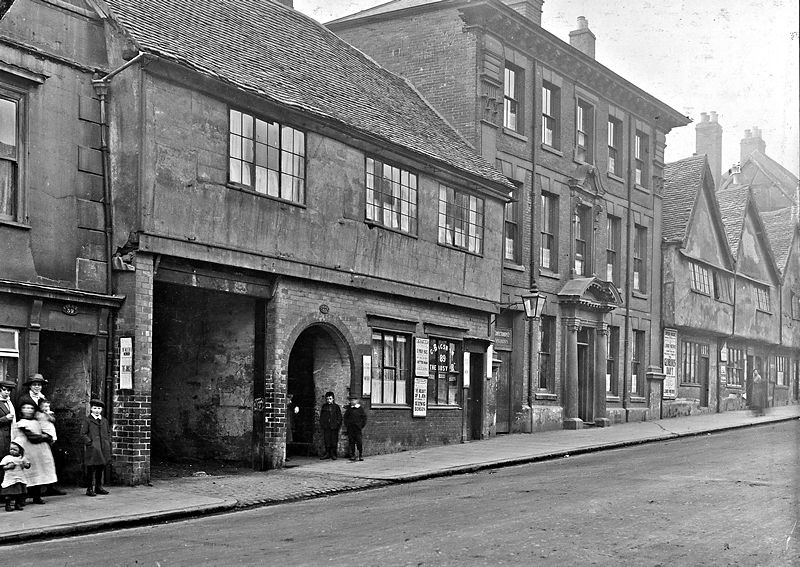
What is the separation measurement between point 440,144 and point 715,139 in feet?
106

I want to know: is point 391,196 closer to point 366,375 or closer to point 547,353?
point 366,375

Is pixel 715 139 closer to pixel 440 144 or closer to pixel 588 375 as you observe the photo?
pixel 588 375

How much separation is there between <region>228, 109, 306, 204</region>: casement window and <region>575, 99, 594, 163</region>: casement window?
45.7 ft

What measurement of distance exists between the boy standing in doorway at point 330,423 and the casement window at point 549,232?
10.9 meters

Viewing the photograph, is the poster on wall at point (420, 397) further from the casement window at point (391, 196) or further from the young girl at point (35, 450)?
the young girl at point (35, 450)

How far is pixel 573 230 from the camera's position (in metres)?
30.9

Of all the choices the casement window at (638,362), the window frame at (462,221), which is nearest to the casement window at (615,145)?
the casement window at (638,362)

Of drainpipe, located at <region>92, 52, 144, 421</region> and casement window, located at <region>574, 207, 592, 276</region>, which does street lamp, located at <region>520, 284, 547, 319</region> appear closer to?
casement window, located at <region>574, 207, 592, 276</region>

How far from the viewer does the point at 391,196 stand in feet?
72.2

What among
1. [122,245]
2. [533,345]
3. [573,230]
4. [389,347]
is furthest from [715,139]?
[122,245]

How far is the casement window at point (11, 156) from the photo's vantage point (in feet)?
48.5

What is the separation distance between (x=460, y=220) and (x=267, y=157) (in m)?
7.08

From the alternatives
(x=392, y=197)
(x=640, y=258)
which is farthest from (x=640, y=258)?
(x=392, y=197)

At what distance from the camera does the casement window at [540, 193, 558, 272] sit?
29.5m
